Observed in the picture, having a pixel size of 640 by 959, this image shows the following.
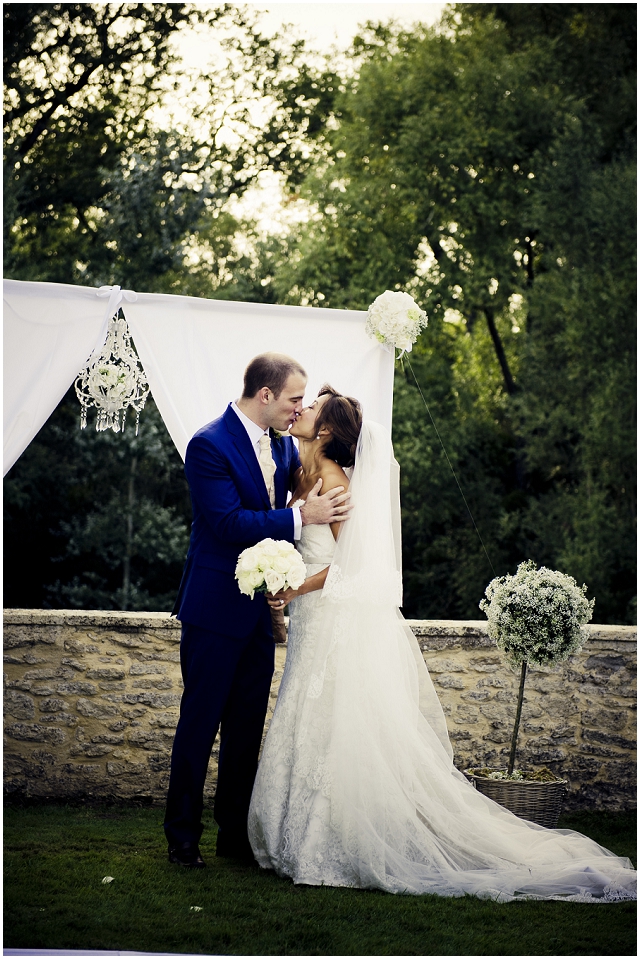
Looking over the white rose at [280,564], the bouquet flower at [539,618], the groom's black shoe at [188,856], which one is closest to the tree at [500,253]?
the bouquet flower at [539,618]

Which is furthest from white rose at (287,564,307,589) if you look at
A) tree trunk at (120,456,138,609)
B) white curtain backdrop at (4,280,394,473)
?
tree trunk at (120,456,138,609)

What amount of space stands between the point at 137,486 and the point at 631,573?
6354 mm

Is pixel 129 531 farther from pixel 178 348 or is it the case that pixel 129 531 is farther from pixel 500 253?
pixel 178 348

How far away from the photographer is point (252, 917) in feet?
9.43

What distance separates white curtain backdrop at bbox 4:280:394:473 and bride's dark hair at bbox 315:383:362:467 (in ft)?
1.17

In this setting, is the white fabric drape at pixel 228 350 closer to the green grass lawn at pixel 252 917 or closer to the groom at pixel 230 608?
the groom at pixel 230 608

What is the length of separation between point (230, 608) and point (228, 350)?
1.16m

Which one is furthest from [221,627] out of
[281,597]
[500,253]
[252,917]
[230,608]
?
[500,253]

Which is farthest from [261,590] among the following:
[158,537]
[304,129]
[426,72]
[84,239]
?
[304,129]

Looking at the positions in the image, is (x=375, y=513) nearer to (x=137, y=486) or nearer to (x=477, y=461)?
(x=137, y=486)

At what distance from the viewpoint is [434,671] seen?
461cm

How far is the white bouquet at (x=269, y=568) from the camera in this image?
3131 millimetres

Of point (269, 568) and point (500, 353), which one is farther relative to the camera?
point (500, 353)

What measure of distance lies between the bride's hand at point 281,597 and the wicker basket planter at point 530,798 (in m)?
1.24
